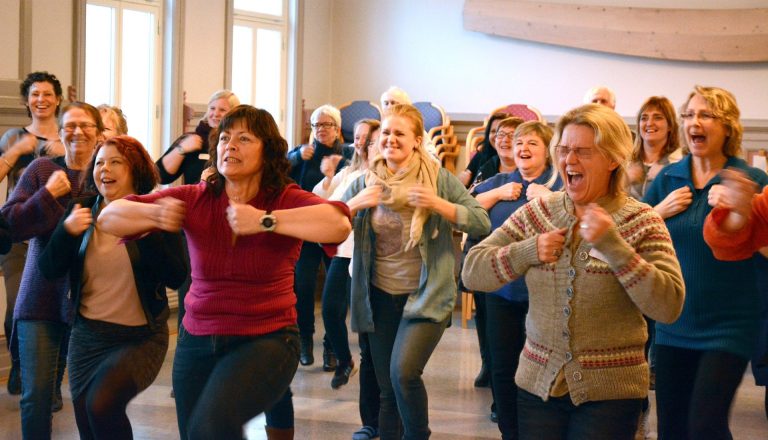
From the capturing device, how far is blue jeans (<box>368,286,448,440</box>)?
12.2 ft

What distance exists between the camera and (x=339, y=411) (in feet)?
16.4

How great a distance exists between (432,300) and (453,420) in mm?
1309

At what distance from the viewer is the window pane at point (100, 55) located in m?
7.40

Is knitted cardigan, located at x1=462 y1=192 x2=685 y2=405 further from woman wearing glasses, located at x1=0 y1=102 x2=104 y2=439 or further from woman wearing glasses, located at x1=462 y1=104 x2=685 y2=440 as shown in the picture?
woman wearing glasses, located at x1=0 y1=102 x2=104 y2=439

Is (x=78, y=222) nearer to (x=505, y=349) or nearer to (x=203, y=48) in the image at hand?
(x=505, y=349)

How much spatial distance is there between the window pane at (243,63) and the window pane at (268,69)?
0.10 metres

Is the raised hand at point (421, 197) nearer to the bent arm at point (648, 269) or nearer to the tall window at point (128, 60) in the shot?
the bent arm at point (648, 269)

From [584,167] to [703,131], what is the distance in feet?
3.26

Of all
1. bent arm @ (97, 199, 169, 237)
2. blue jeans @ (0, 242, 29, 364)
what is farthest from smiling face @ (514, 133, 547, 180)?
blue jeans @ (0, 242, 29, 364)

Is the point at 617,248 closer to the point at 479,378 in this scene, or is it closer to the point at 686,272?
the point at 686,272

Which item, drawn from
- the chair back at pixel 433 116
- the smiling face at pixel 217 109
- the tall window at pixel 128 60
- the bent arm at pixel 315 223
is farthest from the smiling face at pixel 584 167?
the chair back at pixel 433 116

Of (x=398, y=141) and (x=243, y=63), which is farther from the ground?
(x=243, y=63)

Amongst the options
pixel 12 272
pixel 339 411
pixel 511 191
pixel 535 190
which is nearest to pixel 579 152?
pixel 535 190

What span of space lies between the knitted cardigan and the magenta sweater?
703mm
